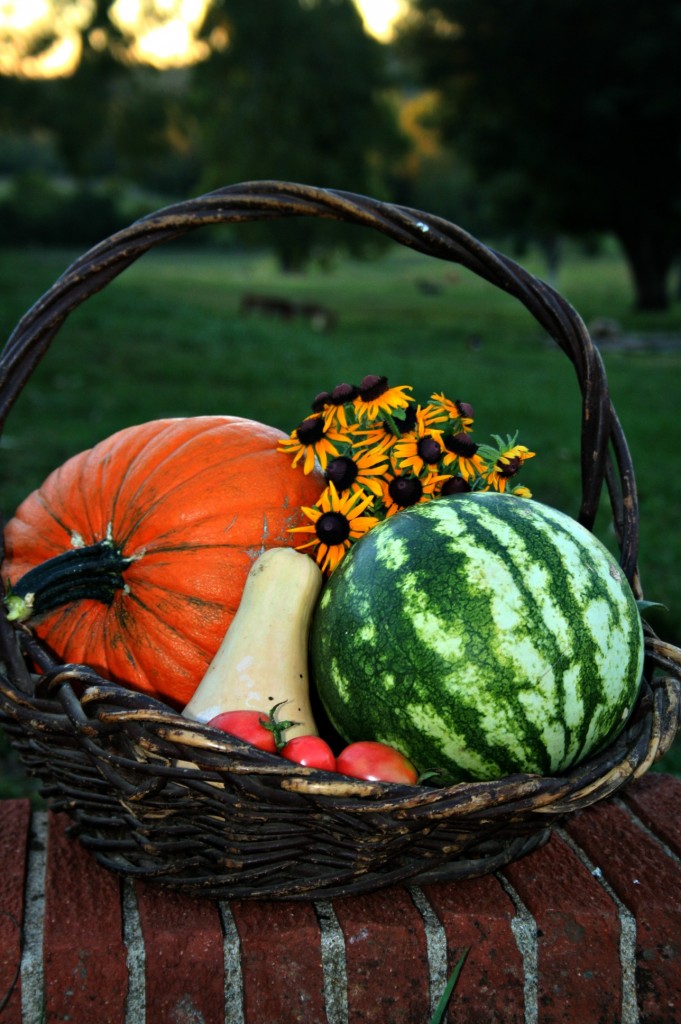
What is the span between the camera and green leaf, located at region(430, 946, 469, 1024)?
1.53m

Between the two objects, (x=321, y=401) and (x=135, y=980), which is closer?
(x=135, y=980)

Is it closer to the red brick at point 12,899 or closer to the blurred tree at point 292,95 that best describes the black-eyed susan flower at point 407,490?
the red brick at point 12,899

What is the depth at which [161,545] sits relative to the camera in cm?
196

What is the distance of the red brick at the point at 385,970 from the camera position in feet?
5.04

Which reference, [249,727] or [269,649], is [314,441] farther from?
[249,727]

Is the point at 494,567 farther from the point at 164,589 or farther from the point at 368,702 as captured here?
the point at 164,589

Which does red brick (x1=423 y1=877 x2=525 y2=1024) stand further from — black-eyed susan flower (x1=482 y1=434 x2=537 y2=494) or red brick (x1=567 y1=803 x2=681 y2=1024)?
black-eyed susan flower (x1=482 y1=434 x2=537 y2=494)

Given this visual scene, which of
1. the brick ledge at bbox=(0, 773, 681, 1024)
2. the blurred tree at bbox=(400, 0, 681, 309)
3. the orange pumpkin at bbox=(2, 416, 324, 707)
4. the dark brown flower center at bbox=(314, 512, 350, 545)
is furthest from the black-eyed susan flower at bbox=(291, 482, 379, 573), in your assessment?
the blurred tree at bbox=(400, 0, 681, 309)

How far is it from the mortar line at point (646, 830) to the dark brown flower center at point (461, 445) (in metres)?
0.76

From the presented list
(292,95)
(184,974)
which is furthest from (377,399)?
(292,95)

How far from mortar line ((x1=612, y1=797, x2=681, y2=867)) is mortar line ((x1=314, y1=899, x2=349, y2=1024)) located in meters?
0.64

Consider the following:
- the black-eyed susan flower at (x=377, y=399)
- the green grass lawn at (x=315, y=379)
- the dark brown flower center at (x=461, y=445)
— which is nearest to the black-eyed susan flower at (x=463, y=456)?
the dark brown flower center at (x=461, y=445)

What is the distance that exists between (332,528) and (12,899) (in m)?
0.85

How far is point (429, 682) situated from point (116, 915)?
643 mm
